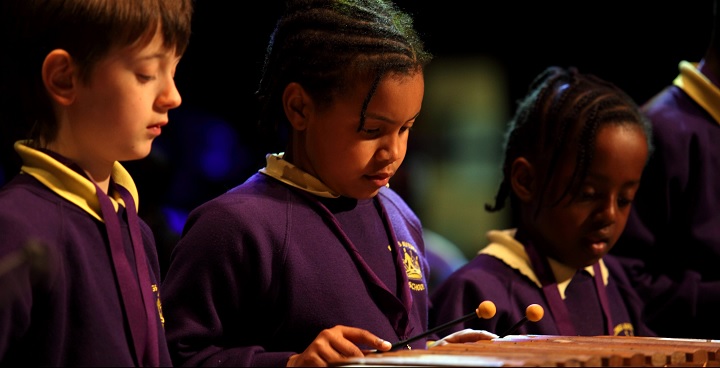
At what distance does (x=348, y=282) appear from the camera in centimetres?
233

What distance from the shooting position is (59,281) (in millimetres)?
1775

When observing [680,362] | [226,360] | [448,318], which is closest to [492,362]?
[680,362]

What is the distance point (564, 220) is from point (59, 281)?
1.62 meters

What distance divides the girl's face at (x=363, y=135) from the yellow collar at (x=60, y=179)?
2.05 ft

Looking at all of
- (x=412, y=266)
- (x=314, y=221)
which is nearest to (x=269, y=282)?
(x=314, y=221)

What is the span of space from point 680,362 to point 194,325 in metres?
0.97

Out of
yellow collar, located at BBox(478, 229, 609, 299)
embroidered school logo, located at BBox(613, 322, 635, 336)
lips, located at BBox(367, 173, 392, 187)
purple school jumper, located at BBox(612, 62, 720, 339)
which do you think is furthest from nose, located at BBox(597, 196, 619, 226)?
lips, located at BBox(367, 173, 392, 187)

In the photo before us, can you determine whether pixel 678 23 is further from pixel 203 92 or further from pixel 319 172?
pixel 319 172

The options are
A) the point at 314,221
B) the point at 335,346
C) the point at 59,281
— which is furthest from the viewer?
the point at 314,221

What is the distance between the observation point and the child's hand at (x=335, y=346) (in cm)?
201

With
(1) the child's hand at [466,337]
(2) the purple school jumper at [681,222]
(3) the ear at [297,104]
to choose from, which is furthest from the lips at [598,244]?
(3) the ear at [297,104]

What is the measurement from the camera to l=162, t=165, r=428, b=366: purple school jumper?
2203 millimetres

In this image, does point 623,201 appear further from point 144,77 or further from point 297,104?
point 144,77

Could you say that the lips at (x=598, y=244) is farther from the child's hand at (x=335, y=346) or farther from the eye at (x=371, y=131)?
the child's hand at (x=335, y=346)
